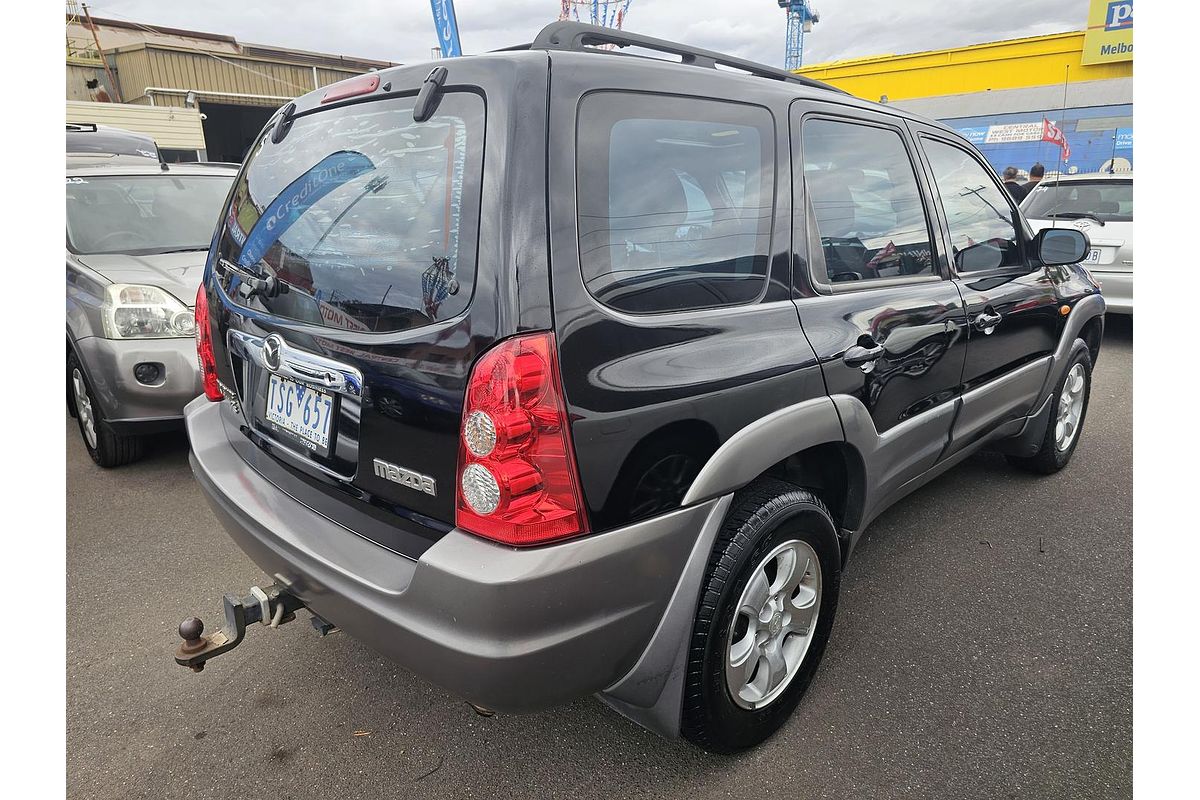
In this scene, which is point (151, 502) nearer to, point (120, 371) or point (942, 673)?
point (120, 371)

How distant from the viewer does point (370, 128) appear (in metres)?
1.82

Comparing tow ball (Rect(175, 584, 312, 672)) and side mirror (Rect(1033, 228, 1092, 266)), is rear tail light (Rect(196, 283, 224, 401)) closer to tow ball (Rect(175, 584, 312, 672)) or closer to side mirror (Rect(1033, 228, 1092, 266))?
tow ball (Rect(175, 584, 312, 672))

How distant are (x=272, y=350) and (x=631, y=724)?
146cm

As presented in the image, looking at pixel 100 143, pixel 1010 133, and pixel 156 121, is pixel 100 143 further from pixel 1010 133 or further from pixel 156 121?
pixel 1010 133

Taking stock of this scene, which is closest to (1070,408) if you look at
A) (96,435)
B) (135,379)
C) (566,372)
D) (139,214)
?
(566,372)

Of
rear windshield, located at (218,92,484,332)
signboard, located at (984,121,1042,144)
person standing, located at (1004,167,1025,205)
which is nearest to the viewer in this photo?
rear windshield, located at (218,92,484,332)

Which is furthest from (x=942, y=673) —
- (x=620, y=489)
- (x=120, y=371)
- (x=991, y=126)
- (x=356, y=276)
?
(x=991, y=126)

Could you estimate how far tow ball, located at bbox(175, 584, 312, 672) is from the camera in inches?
69.9

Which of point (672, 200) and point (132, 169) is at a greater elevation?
point (132, 169)

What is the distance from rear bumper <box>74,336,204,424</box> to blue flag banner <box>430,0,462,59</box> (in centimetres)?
575

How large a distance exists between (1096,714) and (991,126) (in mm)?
17953

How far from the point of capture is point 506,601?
141 centimetres

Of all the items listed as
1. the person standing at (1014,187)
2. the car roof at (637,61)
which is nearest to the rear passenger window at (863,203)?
the car roof at (637,61)

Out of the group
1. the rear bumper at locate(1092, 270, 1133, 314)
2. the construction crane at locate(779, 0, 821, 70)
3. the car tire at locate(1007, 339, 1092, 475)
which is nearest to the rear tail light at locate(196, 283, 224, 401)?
the car tire at locate(1007, 339, 1092, 475)
